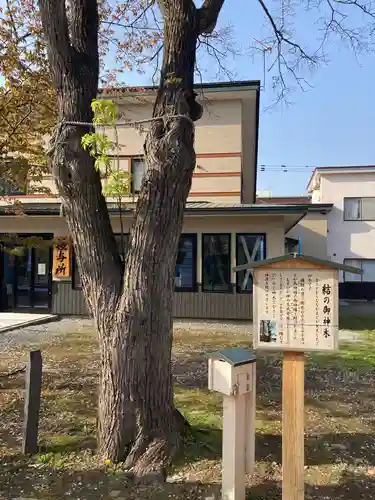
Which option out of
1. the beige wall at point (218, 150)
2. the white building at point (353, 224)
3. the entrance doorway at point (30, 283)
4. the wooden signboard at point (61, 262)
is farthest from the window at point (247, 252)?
the white building at point (353, 224)

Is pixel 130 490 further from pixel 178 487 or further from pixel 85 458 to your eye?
pixel 85 458

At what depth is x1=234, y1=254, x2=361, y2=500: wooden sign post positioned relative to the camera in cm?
306

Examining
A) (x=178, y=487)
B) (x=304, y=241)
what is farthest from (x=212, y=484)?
(x=304, y=241)

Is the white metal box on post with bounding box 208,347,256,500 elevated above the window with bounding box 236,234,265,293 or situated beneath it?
situated beneath

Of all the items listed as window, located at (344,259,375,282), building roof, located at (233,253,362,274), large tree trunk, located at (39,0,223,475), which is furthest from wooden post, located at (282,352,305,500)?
window, located at (344,259,375,282)

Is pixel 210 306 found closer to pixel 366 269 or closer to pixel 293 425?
pixel 293 425

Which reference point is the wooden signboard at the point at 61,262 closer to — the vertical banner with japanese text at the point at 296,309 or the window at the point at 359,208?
the vertical banner with japanese text at the point at 296,309

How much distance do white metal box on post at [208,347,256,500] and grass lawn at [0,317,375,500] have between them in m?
0.29

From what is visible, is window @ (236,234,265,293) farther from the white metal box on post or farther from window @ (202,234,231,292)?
the white metal box on post

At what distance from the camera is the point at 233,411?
3.34 metres

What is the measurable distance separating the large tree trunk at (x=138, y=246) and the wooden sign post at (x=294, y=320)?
111cm

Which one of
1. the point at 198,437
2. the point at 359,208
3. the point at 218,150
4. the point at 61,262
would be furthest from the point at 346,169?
the point at 198,437

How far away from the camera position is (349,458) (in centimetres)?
423

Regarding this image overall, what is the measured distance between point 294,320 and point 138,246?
1556mm
